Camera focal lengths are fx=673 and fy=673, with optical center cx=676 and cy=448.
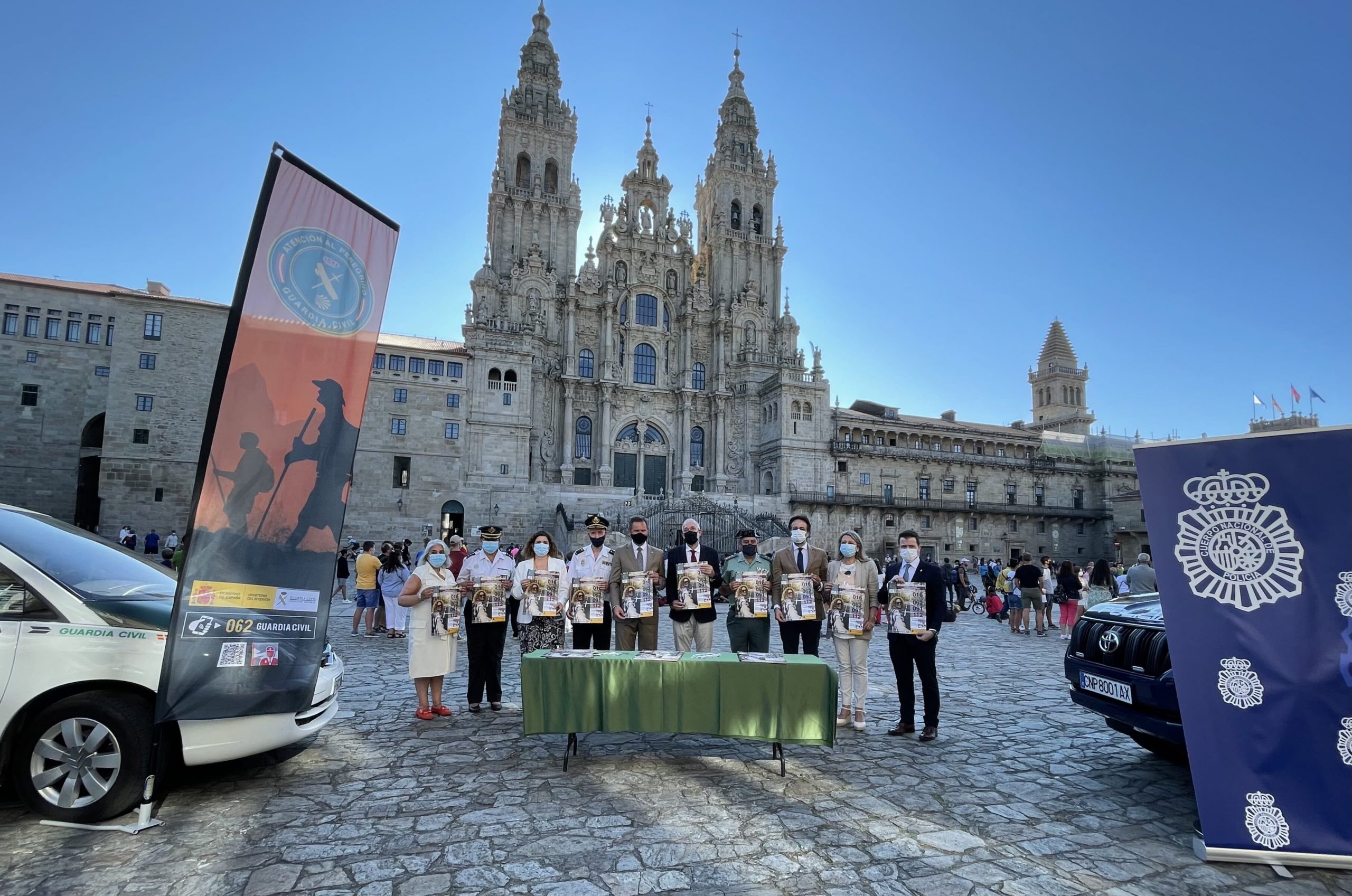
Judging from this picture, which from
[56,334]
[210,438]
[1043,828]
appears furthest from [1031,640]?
[56,334]

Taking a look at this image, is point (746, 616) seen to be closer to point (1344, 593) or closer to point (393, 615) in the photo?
point (1344, 593)

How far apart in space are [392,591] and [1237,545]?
13.1 metres

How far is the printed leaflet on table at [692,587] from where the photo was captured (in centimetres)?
721

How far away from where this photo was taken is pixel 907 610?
6.64m

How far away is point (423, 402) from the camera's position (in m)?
38.4

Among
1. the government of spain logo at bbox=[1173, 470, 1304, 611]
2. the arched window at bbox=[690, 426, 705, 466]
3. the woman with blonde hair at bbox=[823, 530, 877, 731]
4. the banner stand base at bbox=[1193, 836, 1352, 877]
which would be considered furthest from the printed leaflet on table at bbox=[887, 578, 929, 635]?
the arched window at bbox=[690, 426, 705, 466]

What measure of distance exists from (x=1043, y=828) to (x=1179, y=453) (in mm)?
2646

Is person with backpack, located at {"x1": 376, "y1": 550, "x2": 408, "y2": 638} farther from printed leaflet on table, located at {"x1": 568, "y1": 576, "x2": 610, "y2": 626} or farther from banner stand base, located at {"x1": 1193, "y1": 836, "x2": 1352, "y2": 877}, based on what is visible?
banner stand base, located at {"x1": 1193, "y1": 836, "x2": 1352, "y2": 877}

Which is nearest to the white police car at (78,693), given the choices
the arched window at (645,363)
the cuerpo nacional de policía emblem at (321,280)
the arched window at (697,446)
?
the cuerpo nacional de policía emblem at (321,280)

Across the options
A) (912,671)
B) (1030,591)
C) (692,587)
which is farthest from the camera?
(1030,591)

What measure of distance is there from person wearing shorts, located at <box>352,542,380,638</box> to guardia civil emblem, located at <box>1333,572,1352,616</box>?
1306 cm

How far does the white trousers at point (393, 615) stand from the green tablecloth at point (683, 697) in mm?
8960

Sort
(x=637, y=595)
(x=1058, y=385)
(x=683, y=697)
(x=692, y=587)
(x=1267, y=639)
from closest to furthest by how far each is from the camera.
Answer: (x=1267, y=639)
(x=683, y=697)
(x=637, y=595)
(x=692, y=587)
(x=1058, y=385)

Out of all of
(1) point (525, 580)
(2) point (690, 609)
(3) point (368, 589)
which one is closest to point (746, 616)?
(2) point (690, 609)
